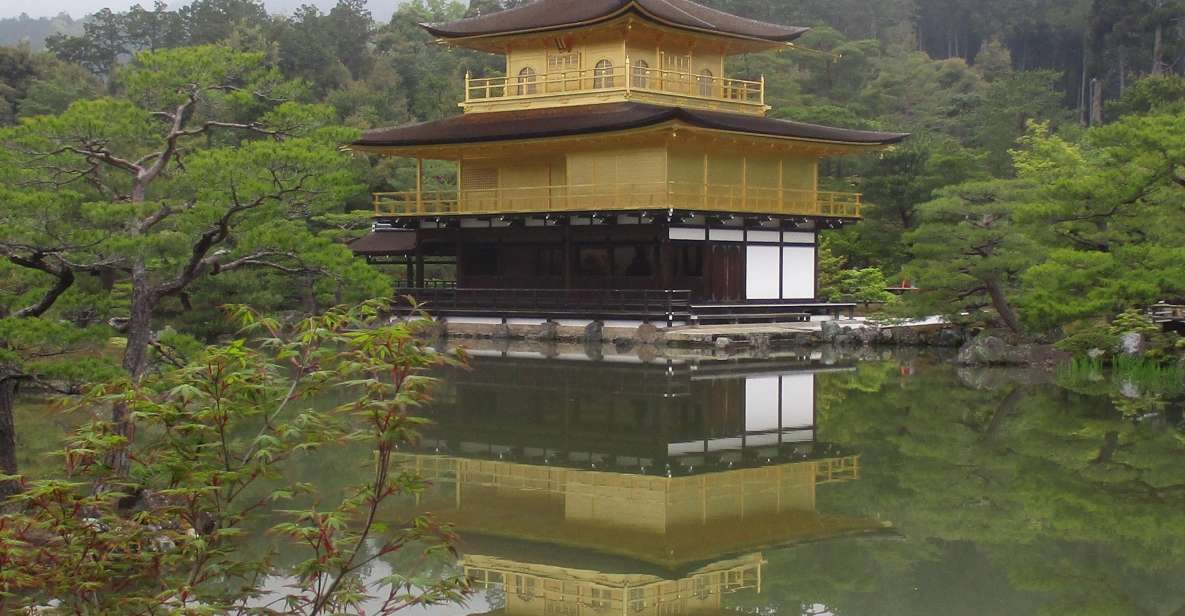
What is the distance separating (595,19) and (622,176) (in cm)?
412

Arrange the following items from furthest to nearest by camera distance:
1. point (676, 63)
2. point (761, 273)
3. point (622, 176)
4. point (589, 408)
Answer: point (676, 63) → point (761, 273) → point (622, 176) → point (589, 408)

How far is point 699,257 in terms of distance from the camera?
107 feet

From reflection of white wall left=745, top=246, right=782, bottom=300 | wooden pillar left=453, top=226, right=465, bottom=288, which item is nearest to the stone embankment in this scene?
reflection of white wall left=745, top=246, right=782, bottom=300

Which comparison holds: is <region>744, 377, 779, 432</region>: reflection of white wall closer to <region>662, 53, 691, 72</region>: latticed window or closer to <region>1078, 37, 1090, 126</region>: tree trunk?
<region>662, 53, 691, 72</region>: latticed window

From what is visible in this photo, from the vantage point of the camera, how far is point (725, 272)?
32.9 meters

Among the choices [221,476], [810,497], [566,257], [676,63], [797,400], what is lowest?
[810,497]

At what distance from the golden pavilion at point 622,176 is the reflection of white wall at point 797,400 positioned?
23.9ft

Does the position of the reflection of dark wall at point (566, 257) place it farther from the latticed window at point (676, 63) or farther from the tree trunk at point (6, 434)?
the tree trunk at point (6, 434)

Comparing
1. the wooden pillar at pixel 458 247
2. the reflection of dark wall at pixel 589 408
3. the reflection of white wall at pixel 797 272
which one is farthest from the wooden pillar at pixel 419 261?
the reflection of dark wall at pixel 589 408

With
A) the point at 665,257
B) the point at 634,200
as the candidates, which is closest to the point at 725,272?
the point at 665,257

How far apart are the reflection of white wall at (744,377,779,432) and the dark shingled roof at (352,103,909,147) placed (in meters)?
9.40

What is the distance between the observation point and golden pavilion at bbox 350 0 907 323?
31.3 m

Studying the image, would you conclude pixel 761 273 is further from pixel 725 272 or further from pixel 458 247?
pixel 458 247

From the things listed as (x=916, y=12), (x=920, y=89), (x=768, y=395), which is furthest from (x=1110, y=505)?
(x=916, y=12)
